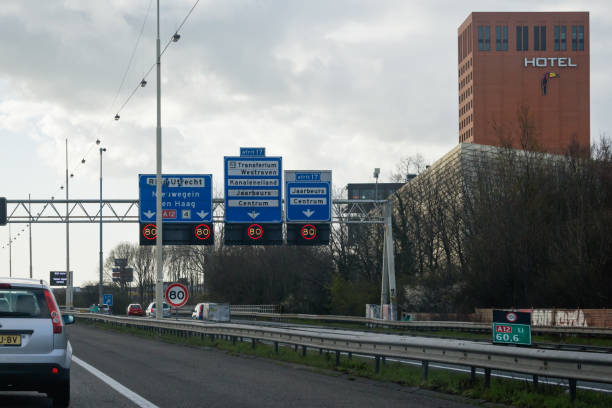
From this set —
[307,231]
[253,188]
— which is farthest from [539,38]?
[253,188]

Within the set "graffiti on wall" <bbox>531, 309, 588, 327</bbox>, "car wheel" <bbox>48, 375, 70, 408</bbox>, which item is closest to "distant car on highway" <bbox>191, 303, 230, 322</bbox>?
"graffiti on wall" <bbox>531, 309, 588, 327</bbox>

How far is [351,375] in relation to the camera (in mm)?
17141

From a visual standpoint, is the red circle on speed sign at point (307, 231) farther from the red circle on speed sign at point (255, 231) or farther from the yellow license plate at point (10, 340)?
the yellow license plate at point (10, 340)

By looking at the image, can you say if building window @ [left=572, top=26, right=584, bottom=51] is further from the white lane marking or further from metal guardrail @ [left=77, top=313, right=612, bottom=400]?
the white lane marking

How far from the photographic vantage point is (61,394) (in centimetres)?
1105

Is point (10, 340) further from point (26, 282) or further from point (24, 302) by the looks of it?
point (26, 282)

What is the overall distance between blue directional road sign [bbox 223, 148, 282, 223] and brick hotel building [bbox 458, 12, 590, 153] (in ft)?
326

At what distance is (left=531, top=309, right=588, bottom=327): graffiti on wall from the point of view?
1367 inches

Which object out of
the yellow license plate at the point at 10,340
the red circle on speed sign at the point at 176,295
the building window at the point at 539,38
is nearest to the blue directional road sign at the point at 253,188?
the red circle on speed sign at the point at 176,295

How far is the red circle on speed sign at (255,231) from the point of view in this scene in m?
41.0

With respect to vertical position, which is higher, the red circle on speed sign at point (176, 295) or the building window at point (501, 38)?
the building window at point (501, 38)

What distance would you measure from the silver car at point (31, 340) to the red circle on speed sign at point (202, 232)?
3013cm

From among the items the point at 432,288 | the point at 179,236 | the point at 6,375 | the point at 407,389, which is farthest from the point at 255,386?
the point at 432,288

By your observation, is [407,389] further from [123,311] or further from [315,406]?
[123,311]
